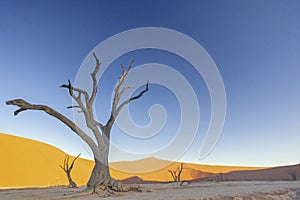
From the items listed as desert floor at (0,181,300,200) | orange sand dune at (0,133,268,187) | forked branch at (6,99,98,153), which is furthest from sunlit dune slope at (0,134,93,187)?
forked branch at (6,99,98,153)

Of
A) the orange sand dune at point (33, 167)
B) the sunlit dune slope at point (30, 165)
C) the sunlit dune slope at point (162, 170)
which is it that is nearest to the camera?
the sunlit dune slope at point (30, 165)

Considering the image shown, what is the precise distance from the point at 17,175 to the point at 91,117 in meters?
46.6

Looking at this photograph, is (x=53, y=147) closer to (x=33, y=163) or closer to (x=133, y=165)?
(x=33, y=163)

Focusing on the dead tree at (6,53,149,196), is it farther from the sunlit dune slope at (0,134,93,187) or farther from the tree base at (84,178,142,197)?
the sunlit dune slope at (0,134,93,187)

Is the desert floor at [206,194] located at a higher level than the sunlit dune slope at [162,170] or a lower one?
lower

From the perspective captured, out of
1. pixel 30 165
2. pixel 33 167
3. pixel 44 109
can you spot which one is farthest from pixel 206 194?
pixel 30 165

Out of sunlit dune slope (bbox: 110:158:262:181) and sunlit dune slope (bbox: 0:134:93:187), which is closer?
sunlit dune slope (bbox: 0:134:93:187)

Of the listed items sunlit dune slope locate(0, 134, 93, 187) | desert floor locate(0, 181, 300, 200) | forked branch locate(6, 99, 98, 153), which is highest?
sunlit dune slope locate(0, 134, 93, 187)

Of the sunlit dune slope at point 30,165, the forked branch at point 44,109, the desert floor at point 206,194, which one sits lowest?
the desert floor at point 206,194

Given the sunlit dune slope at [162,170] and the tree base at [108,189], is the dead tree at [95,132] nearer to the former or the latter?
the tree base at [108,189]

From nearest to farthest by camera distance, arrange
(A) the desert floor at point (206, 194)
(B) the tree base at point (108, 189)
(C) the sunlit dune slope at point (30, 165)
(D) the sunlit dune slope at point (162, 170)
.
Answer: (A) the desert floor at point (206, 194)
(B) the tree base at point (108, 189)
(C) the sunlit dune slope at point (30, 165)
(D) the sunlit dune slope at point (162, 170)

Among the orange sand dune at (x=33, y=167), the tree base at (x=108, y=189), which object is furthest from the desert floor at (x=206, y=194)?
the orange sand dune at (x=33, y=167)

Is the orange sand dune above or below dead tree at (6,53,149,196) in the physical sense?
above

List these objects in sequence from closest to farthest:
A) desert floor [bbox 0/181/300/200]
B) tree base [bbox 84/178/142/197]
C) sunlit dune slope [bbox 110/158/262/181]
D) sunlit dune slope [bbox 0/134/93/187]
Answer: desert floor [bbox 0/181/300/200] < tree base [bbox 84/178/142/197] < sunlit dune slope [bbox 0/134/93/187] < sunlit dune slope [bbox 110/158/262/181]
